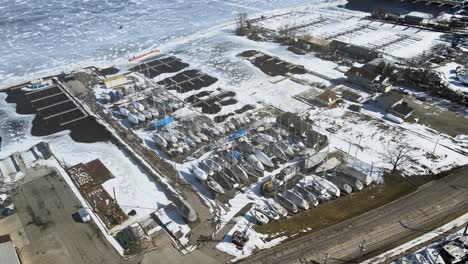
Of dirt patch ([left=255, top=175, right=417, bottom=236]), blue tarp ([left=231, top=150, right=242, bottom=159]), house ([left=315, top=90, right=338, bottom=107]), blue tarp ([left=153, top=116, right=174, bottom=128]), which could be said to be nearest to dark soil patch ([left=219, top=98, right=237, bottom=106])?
blue tarp ([left=153, top=116, right=174, bottom=128])

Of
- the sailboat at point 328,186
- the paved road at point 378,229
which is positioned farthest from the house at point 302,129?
the paved road at point 378,229

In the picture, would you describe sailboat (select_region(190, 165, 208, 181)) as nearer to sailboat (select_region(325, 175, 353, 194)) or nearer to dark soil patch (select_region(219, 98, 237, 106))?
sailboat (select_region(325, 175, 353, 194))

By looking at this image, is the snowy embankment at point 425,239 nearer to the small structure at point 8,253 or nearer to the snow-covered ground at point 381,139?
the snow-covered ground at point 381,139

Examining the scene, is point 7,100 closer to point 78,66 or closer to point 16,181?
point 78,66

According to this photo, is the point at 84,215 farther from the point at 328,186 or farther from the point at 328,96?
the point at 328,96

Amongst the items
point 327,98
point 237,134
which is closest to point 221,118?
point 237,134

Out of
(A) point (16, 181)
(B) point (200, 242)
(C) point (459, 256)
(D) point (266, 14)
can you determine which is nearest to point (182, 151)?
(B) point (200, 242)
